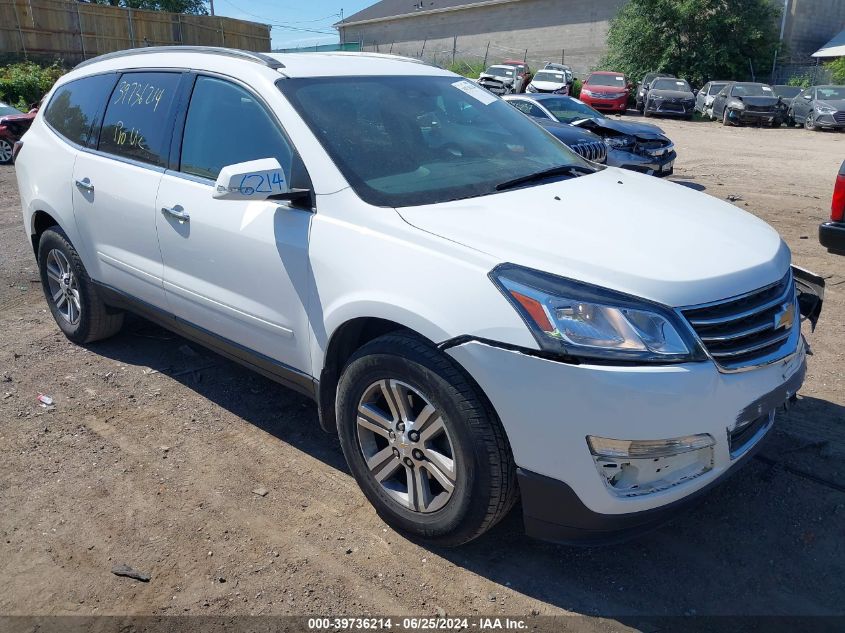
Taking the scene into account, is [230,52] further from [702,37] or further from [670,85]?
[702,37]

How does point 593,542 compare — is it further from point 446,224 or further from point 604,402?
point 446,224

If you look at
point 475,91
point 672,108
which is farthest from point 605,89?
point 475,91

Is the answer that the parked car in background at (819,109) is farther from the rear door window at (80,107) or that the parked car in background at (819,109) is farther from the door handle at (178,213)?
the door handle at (178,213)

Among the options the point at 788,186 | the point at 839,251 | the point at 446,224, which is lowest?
the point at 788,186

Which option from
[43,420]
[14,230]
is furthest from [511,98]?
[43,420]

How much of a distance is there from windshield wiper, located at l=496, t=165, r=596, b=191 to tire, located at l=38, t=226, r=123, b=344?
A: 112 inches

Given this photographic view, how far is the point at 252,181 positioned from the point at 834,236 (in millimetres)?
3749

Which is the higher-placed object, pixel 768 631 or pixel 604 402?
pixel 604 402

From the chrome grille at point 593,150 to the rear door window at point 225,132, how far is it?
6786 mm

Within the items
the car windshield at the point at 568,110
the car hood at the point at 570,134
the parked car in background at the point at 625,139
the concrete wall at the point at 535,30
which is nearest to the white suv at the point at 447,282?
the car hood at the point at 570,134

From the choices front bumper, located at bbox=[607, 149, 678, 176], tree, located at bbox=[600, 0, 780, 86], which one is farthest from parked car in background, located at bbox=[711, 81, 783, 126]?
front bumper, located at bbox=[607, 149, 678, 176]

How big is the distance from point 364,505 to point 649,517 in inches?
51.2

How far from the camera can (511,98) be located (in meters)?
12.6

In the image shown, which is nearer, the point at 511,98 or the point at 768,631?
the point at 768,631
